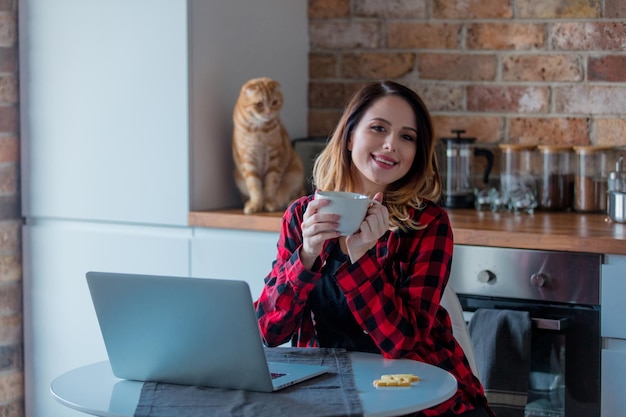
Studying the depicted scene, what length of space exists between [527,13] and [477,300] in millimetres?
911

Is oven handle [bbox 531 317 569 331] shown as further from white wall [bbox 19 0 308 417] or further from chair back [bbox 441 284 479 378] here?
white wall [bbox 19 0 308 417]

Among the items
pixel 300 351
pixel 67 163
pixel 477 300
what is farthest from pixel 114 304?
pixel 67 163

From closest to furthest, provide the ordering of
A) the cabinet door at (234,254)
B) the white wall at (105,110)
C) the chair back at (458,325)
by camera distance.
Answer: the chair back at (458,325), the cabinet door at (234,254), the white wall at (105,110)

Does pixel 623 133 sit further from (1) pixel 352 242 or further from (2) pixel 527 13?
(1) pixel 352 242

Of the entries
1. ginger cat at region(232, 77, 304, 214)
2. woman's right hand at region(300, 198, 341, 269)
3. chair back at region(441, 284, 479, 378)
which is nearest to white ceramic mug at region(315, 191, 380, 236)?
woman's right hand at region(300, 198, 341, 269)

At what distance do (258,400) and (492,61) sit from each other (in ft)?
5.69

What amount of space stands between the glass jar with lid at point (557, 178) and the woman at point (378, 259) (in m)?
0.87

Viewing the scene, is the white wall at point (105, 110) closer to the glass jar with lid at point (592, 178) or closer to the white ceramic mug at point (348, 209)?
the glass jar with lid at point (592, 178)

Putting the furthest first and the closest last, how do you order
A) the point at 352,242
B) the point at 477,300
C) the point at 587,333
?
the point at 477,300
the point at 587,333
the point at 352,242

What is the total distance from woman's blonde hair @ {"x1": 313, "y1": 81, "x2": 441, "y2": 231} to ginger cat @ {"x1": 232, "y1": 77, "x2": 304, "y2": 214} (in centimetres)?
71

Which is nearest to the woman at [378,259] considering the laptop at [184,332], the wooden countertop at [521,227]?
the laptop at [184,332]

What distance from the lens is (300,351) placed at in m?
1.75

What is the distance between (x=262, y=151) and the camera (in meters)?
2.80

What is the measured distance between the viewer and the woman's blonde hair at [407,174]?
193 cm
